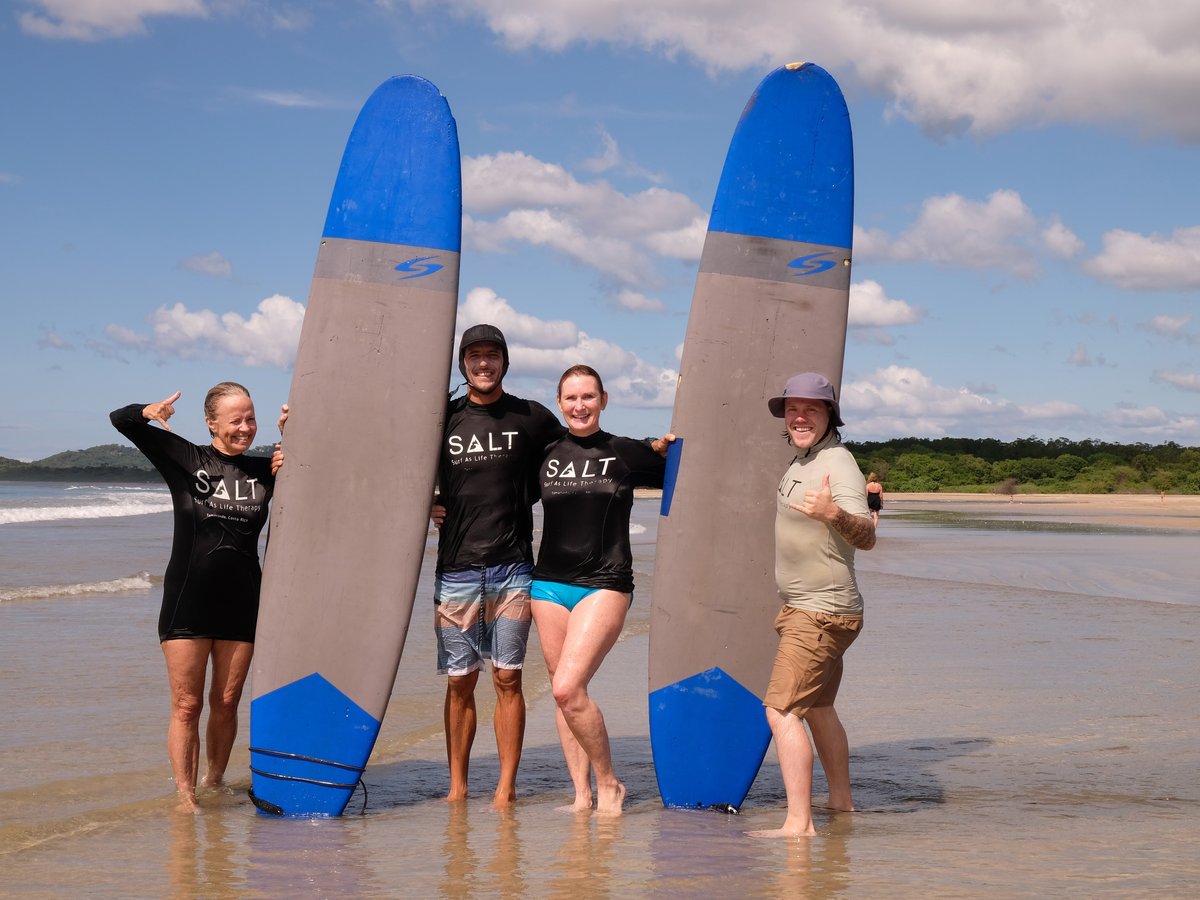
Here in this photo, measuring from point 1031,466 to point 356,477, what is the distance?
5283cm

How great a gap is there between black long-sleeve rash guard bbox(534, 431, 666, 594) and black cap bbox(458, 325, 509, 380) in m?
0.38

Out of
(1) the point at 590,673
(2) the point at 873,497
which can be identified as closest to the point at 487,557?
(1) the point at 590,673

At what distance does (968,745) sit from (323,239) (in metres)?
3.20

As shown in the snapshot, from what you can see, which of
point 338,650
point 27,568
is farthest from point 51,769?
point 27,568

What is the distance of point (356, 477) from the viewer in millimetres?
4270

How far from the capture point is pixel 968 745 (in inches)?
189

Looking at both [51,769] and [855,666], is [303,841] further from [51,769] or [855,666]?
[855,666]

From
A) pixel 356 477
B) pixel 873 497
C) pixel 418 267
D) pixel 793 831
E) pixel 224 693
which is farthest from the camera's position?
pixel 418 267

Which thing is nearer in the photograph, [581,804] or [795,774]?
[795,774]

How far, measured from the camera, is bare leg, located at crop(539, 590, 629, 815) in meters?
3.67

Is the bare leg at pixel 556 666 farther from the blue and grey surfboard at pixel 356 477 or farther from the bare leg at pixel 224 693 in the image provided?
the bare leg at pixel 224 693

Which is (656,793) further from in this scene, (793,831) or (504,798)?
(793,831)

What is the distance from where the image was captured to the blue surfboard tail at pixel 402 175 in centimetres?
439

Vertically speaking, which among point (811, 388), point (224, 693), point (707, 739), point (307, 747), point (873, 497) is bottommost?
point (307, 747)
